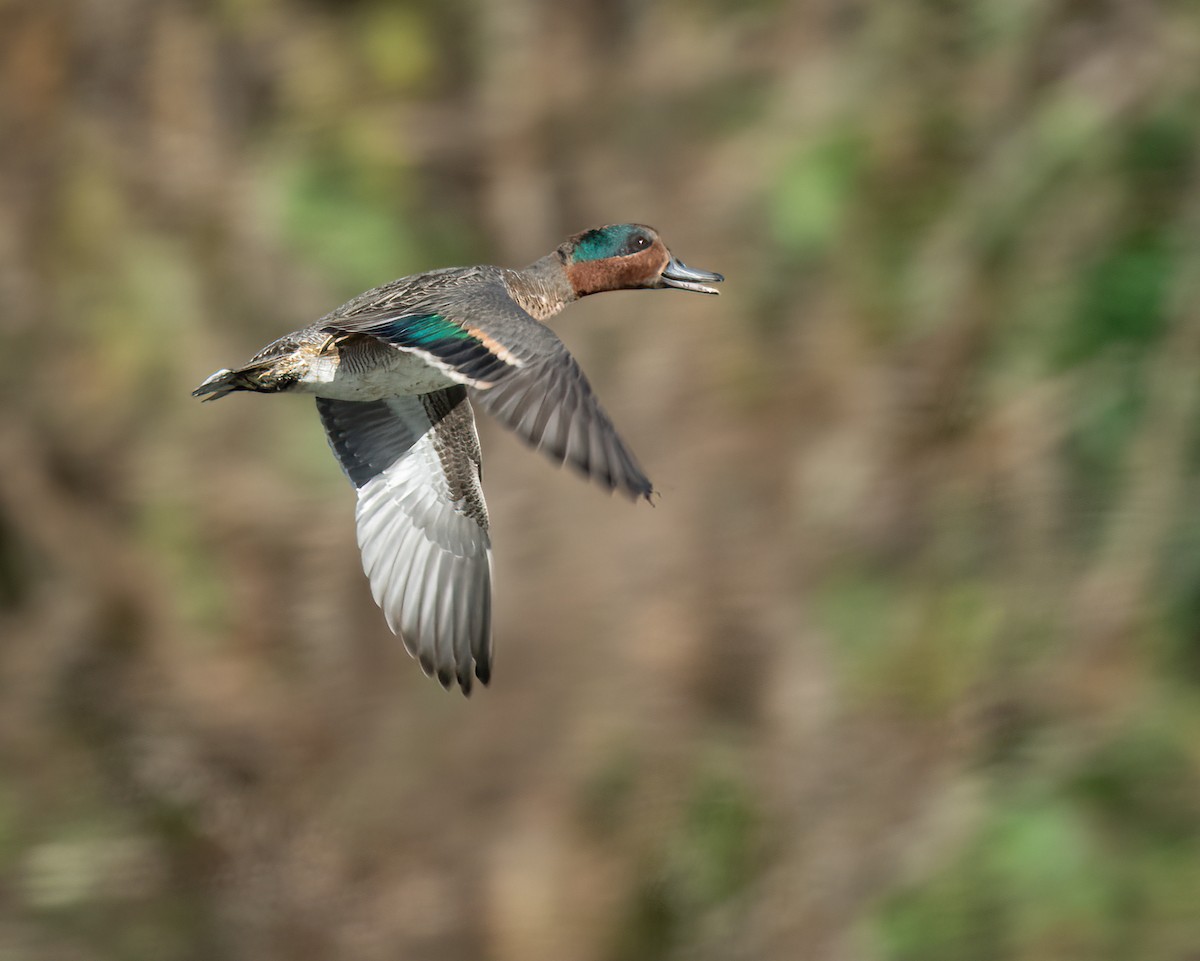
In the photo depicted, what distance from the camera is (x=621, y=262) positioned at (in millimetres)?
5461

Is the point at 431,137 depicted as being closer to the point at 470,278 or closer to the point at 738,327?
the point at 738,327

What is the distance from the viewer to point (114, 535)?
8469 millimetres

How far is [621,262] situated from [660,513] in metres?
2.73

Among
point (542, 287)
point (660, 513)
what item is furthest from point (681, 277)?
point (660, 513)

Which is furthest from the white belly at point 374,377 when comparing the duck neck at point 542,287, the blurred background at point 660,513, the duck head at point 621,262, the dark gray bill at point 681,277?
the blurred background at point 660,513

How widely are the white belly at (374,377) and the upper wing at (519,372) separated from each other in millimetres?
118

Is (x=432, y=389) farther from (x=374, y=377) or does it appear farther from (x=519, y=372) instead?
(x=519, y=372)

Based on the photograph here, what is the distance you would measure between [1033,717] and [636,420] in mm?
2028

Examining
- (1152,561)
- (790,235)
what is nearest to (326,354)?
(790,235)

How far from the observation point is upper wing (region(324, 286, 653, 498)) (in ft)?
13.1

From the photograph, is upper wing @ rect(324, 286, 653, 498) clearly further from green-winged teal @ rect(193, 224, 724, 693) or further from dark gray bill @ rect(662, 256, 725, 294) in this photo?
dark gray bill @ rect(662, 256, 725, 294)

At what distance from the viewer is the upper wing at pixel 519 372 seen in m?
3.98

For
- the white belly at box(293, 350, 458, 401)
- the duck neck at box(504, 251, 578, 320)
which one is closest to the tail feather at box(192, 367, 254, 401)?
the white belly at box(293, 350, 458, 401)

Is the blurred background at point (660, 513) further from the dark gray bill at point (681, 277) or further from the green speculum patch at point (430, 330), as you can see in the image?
the green speculum patch at point (430, 330)
